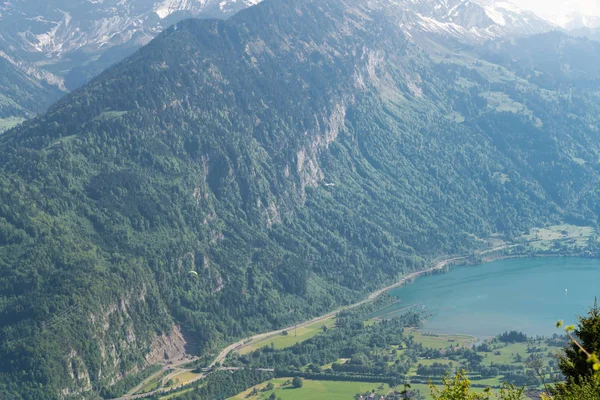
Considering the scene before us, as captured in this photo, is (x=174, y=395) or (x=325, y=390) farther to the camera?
(x=325, y=390)

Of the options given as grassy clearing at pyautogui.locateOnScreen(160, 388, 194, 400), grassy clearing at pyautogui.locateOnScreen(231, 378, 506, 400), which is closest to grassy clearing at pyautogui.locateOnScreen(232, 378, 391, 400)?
grassy clearing at pyautogui.locateOnScreen(231, 378, 506, 400)

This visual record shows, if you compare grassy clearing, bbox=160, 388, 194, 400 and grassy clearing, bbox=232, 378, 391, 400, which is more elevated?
grassy clearing, bbox=160, 388, 194, 400

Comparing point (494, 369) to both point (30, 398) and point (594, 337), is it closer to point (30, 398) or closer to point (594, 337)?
point (30, 398)

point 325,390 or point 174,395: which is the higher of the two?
point 174,395

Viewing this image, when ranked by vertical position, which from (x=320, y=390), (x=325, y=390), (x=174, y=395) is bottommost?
(x=325, y=390)

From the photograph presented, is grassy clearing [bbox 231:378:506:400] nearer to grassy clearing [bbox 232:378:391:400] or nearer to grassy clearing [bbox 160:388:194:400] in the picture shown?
grassy clearing [bbox 232:378:391:400]

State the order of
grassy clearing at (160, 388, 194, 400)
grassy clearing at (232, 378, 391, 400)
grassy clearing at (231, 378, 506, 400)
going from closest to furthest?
grassy clearing at (231, 378, 506, 400)
grassy clearing at (232, 378, 391, 400)
grassy clearing at (160, 388, 194, 400)

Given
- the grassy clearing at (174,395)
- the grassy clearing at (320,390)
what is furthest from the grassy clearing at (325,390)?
the grassy clearing at (174,395)

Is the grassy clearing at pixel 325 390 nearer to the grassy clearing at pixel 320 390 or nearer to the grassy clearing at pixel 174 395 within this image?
the grassy clearing at pixel 320 390

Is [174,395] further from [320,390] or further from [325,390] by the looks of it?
[325,390]

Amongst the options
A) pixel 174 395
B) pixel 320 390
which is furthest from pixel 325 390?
Answer: pixel 174 395

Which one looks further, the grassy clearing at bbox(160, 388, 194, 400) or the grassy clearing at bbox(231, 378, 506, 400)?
the grassy clearing at bbox(160, 388, 194, 400)
